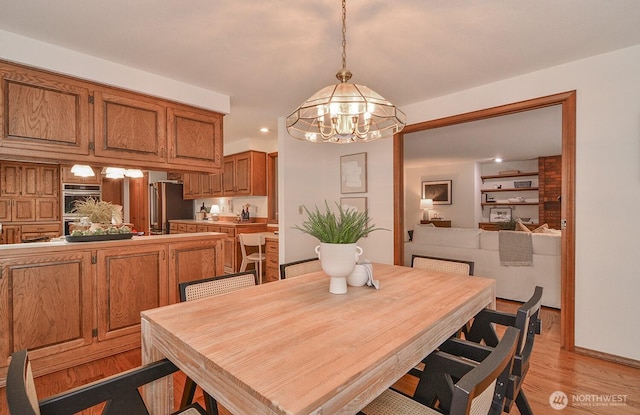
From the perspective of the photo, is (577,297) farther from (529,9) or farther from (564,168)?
(529,9)

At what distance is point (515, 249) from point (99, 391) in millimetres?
4134

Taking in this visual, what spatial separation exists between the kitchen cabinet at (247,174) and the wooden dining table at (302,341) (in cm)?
374

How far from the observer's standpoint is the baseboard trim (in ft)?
7.37

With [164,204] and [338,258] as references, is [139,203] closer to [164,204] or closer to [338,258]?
[164,204]

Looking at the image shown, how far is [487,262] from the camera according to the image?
154 inches

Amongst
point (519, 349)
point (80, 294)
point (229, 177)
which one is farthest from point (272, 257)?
point (519, 349)

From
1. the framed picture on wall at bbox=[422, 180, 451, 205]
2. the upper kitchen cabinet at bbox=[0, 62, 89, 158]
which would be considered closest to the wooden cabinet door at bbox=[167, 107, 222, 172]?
the upper kitchen cabinet at bbox=[0, 62, 89, 158]

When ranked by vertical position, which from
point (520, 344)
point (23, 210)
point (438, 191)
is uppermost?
point (438, 191)

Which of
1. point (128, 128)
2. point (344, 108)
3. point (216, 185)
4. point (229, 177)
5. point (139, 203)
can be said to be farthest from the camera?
point (139, 203)

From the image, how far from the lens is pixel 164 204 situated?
6.29 meters

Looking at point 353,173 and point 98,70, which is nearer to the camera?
point 98,70

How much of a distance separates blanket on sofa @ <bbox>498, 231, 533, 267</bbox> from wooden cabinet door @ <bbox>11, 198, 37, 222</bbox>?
7.59m

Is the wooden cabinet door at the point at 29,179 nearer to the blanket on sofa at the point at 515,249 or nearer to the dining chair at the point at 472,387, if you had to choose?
the dining chair at the point at 472,387

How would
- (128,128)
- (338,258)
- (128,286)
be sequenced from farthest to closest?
1. (128,128)
2. (128,286)
3. (338,258)
